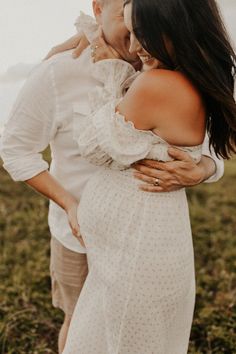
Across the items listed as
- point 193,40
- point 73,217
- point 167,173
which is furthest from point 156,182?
point 193,40

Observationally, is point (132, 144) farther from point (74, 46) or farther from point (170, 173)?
point (74, 46)

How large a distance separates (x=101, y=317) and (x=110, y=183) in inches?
17.9

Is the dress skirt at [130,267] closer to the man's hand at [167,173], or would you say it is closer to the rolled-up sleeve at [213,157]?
the man's hand at [167,173]

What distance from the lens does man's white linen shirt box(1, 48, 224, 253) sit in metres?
2.08

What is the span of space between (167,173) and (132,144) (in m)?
0.17

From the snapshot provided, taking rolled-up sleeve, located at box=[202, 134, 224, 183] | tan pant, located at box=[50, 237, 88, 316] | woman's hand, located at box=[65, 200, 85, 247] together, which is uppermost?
woman's hand, located at box=[65, 200, 85, 247]

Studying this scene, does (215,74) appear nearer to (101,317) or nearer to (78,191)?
(78,191)

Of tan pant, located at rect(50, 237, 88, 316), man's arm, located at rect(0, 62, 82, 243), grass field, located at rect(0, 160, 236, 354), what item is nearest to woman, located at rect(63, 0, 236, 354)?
man's arm, located at rect(0, 62, 82, 243)

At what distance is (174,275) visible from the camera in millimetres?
1978

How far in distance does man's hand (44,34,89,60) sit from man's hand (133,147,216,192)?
0.49 m

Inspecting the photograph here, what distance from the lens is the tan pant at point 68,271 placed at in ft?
7.87

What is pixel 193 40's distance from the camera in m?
1.80

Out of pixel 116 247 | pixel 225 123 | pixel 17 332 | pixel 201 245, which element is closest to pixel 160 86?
pixel 225 123

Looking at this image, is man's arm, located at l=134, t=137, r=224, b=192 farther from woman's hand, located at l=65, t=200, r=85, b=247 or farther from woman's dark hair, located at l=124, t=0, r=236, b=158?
woman's hand, located at l=65, t=200, r=85, b=247
